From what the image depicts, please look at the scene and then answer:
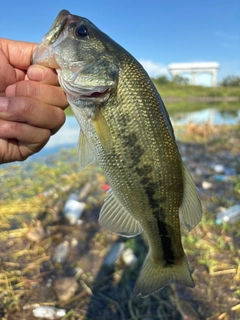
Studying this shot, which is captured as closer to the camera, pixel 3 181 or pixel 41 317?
pixel 41 317

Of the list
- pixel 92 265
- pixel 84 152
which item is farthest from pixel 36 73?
pixel 92 265

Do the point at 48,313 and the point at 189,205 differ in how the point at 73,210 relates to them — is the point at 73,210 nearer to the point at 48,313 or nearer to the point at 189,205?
the point at 48,313

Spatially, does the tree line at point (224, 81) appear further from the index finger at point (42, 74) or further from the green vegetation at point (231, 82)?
the index finger at point (42, 74)

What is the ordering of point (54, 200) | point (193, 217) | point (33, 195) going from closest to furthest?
point (193, 217), point (54, 200), point (33, 195)

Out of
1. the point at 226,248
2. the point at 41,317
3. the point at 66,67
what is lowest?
the point at 41,317

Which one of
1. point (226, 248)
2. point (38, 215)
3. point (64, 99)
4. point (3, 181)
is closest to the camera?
point (64, 99)

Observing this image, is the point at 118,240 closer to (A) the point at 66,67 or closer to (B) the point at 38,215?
(B) the point at 38,215

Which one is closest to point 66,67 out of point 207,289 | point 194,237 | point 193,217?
point 193,217
